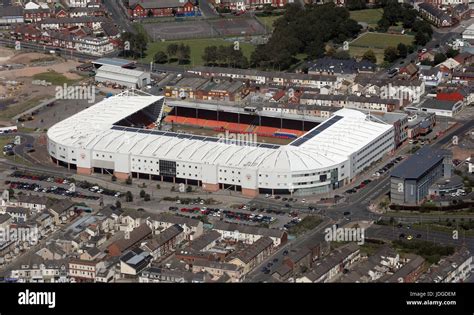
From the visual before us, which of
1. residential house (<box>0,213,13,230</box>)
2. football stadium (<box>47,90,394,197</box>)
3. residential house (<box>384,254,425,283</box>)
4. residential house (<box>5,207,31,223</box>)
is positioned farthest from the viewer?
football stadium (<box>47,90,394,197</box>)

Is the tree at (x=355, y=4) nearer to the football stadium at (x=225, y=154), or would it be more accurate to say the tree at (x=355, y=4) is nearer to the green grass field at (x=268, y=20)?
the green grass field at (x=268, y=20)

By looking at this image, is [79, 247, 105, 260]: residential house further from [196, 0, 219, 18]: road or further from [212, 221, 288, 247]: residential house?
[196, 0, 219, 18]: road

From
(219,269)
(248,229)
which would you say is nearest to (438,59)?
(248,229)

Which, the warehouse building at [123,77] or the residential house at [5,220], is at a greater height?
the warehouse building at [123,77]

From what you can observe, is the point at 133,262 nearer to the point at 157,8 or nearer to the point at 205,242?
the point at 205,242

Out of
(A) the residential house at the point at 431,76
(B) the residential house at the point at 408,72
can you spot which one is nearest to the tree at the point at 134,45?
(B) the residential house at the point at 408,72

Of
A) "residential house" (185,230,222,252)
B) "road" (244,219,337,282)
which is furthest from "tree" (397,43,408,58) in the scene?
"residential house" (185,230,222,252)

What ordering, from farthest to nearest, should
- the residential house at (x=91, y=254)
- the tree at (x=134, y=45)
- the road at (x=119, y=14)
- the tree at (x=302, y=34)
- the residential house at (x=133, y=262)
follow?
the road at (x=119, y=14), the tree at (x=134, y=45), the tree at (x=302, y=34), the residential house at (x=91, y=254), the residential house at (x=133, y=262)
